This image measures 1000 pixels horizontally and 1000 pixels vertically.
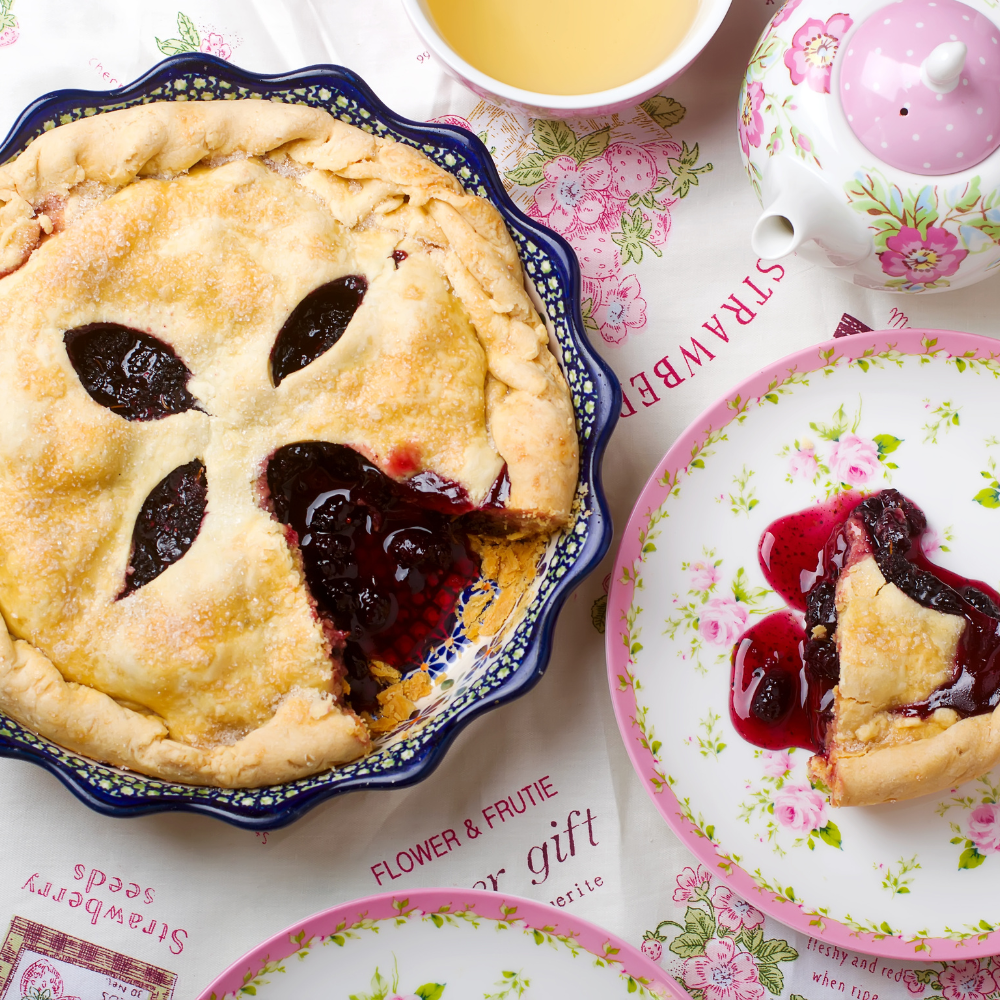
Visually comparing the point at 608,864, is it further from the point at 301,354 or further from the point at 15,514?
the point at 15,514

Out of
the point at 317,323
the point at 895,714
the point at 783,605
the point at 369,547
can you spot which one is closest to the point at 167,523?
the point at 369,547

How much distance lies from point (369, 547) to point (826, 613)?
109 cm

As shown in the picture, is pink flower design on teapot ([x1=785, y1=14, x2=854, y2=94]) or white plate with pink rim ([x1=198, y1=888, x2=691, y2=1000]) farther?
white plate with pink rim ([x1=198, y1=888, x2=691, y2=1000])

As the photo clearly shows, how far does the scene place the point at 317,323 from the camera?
2.02 metres

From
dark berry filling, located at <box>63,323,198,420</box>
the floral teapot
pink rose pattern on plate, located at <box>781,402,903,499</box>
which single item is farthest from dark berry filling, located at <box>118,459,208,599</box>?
pink rose pattern on plate, located at <box>781,402,903,499</box>

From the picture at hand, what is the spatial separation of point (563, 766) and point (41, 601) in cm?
127

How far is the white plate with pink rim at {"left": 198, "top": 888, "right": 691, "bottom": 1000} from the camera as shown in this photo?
2143 mm

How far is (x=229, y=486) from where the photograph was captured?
1967 millimetres

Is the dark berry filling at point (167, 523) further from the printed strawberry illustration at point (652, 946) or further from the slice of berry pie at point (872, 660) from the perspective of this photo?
the printed strawberry illustration at point (652, 946)

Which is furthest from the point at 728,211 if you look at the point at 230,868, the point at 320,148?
the point at 230,868

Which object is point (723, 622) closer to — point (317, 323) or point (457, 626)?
point (457, 626)

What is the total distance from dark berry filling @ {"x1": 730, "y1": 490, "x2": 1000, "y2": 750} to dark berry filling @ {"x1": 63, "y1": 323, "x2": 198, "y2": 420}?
1.43 meters

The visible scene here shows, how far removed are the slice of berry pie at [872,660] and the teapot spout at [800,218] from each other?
26.5 inches

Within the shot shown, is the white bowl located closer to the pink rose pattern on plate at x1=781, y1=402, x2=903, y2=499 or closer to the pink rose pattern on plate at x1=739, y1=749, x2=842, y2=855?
the pink rose pattern on plate at x1=781, y1=402, x2=903, y2=499
